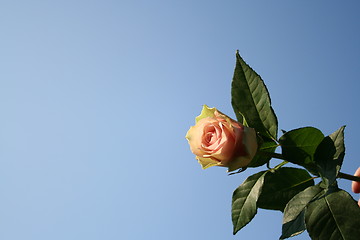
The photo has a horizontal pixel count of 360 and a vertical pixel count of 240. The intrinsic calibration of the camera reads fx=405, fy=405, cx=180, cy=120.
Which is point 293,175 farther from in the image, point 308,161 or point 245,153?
point 245,153

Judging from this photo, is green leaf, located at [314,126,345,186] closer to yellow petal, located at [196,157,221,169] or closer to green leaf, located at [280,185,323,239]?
green leaf, located at [280,185,323,239]

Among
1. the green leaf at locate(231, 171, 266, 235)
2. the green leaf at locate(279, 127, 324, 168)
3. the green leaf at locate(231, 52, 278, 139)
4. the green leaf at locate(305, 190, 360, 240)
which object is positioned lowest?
the green leaf at locate(305, 190, 360, 240)

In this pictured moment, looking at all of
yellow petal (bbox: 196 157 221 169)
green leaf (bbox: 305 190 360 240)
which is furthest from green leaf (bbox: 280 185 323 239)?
yellow petal (bbox: 196 157 221 169)

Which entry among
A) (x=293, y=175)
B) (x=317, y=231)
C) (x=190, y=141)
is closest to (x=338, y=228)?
(x=317, y=231)

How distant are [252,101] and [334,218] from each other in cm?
22

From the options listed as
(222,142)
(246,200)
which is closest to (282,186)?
(246,200)

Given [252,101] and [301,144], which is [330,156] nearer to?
[301,144]

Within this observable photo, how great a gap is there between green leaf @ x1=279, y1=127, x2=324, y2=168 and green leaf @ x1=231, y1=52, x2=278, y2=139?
0.02 metres

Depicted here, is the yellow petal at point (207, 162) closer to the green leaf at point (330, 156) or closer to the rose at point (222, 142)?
the rose at point (222, 142)

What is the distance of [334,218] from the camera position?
1.86ft

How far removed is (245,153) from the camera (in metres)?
0.57

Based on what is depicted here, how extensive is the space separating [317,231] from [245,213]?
0.38 ft

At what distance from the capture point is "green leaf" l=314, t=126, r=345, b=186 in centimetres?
59

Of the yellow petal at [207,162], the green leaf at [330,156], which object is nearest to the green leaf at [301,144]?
the green leaf at [330,156]
